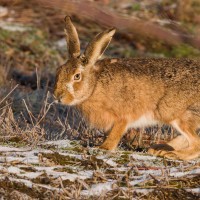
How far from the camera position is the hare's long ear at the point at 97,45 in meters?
5.09

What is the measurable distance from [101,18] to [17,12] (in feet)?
33.2

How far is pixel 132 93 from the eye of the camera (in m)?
5.22

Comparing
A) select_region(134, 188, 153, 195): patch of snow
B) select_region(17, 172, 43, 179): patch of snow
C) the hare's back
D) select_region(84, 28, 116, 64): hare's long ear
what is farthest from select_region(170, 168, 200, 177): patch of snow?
select_region(84, 28, 116, 64): hare's long ear

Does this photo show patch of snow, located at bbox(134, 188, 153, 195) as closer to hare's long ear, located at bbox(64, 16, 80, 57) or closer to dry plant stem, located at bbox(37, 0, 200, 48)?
dry plant stem, located at bbox(37, 0, 200, 48)

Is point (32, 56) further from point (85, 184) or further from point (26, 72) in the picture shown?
point (85, 184)

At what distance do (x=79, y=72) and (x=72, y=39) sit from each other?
0.38 m

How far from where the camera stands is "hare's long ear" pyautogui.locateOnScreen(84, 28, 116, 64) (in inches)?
200

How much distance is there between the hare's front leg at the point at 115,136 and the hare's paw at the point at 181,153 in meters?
0.30

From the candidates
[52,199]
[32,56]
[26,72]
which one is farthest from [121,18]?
[32,56]

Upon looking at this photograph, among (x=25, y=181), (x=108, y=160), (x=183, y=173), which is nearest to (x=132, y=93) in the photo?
(x=108, y=160)

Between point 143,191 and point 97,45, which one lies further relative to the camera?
point 97,45

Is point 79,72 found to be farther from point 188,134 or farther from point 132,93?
point 188,134

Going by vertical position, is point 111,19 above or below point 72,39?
above

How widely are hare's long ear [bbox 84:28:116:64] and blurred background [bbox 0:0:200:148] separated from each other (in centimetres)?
71
